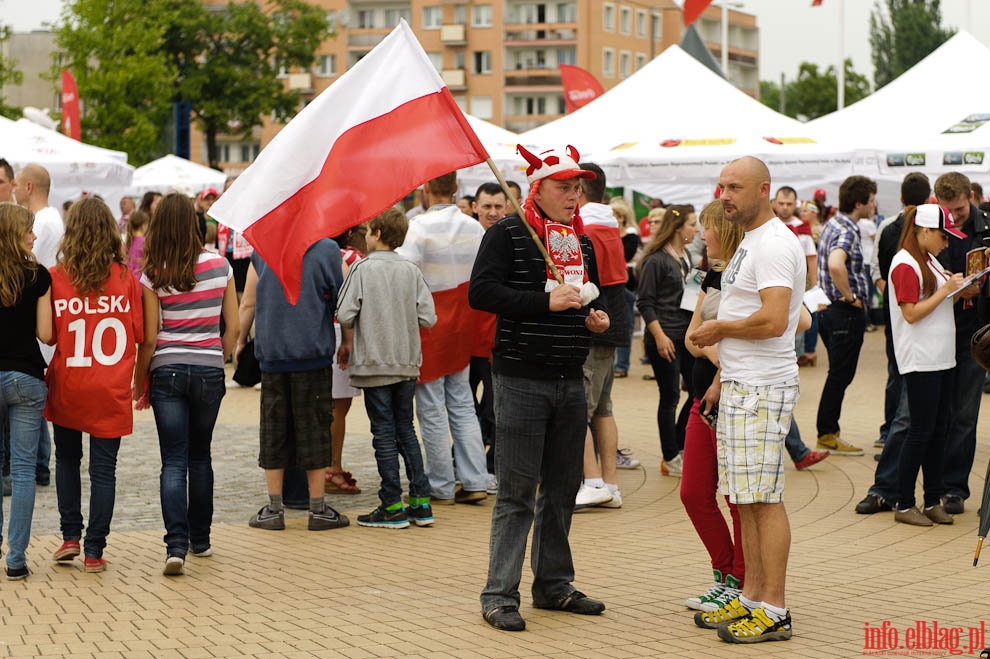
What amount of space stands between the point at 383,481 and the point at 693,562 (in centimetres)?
217

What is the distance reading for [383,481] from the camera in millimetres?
8773

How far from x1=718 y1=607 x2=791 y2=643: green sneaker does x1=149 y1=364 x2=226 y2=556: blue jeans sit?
3092mm

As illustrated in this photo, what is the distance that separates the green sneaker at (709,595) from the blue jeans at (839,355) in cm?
532

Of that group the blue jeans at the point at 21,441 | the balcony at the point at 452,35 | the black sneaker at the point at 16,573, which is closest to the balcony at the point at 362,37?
the balcony at the point at 452,35

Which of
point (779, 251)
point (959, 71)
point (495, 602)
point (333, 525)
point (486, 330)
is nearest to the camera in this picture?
point (779, 251)

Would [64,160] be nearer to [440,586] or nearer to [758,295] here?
[440,586]

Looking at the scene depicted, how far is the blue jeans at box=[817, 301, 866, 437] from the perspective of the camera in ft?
37.6

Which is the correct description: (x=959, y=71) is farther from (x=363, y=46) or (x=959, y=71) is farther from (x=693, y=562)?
(x=363, y=46)

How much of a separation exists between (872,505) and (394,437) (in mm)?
3116

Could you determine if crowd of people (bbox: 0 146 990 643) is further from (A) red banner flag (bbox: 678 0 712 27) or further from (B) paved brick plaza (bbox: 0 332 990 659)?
(A) red banner flag (bbox: 678 0 712 27)

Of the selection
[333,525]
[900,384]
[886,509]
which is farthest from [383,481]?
[900,384]

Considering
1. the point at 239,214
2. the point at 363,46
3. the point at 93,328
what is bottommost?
the point at 93,328

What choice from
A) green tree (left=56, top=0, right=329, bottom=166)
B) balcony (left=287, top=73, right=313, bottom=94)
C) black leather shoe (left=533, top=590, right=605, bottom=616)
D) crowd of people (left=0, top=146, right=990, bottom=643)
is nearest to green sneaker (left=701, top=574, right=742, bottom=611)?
crowd of people (left=0, top=146, right=990, bottom=643)

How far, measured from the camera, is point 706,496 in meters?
6.39
